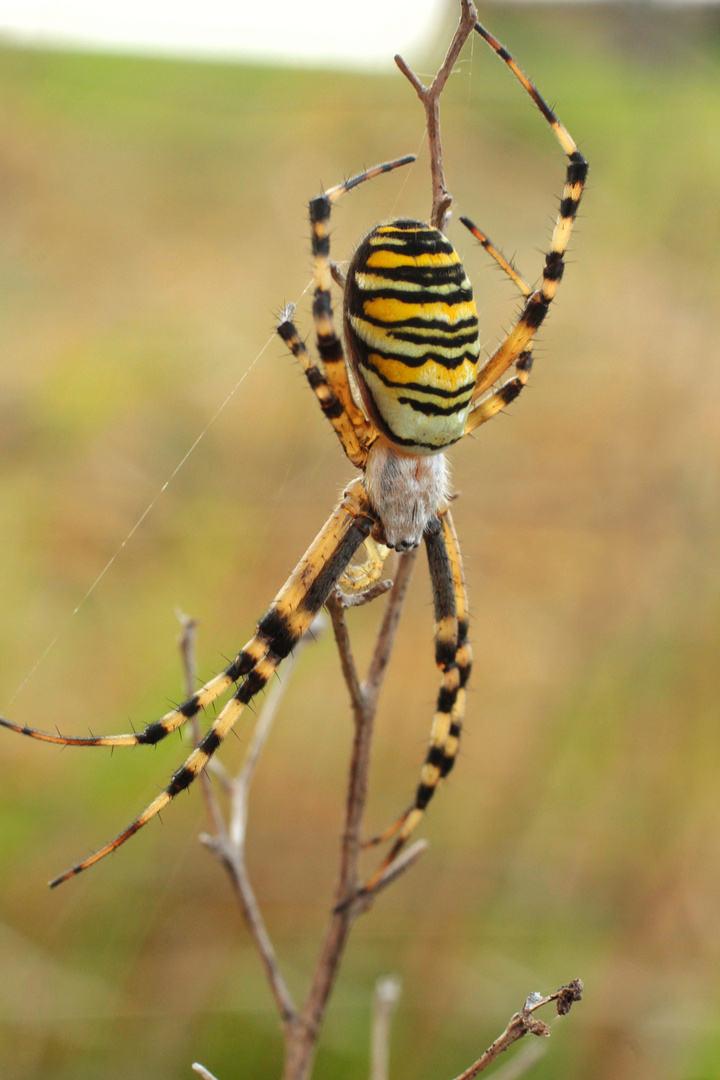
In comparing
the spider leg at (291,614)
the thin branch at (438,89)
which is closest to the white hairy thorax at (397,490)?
the spider leg at (291,614)

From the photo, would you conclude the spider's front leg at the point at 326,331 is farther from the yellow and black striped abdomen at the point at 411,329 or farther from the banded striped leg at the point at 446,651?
the banded striped leg at the point at 446,651

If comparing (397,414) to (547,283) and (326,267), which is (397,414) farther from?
(547,283)

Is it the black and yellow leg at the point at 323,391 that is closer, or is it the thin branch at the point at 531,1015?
the thin branch at the point at 531,1015

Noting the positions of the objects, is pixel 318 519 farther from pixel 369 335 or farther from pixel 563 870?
pixel 369 335

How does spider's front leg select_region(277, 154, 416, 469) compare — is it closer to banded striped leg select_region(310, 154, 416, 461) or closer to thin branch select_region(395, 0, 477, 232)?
banded striped leg select_region(310, 154, 416, 461)

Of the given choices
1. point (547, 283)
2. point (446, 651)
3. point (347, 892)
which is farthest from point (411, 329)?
point (347, 892)

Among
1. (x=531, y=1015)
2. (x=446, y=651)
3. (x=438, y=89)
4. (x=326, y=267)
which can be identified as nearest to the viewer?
(x=531, y=1015)

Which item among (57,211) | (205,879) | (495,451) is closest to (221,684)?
(205,879)
